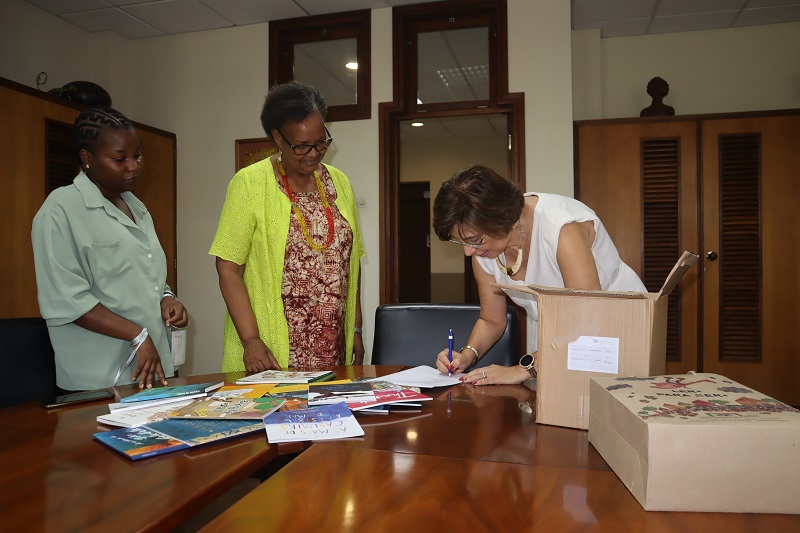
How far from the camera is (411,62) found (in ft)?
13.4

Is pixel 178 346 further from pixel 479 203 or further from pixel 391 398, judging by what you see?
pixel 479 203

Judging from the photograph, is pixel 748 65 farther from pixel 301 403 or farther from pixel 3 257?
pixel 3 257

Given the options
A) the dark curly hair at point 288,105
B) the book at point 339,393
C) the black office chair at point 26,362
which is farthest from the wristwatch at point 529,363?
the black office chair at point 26,362

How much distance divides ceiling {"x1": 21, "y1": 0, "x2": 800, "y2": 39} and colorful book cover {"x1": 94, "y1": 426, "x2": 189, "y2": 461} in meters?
3.54

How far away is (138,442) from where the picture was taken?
0.96m

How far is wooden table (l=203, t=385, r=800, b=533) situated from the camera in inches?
27.0

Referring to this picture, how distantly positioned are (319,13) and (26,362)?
3.31 metres

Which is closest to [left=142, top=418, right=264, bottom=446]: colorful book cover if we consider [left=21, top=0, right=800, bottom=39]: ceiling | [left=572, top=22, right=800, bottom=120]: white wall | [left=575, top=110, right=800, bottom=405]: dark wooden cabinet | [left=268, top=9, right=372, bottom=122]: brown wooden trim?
[left=268, top=9, right=372, bottom=122]: brown wooden trim

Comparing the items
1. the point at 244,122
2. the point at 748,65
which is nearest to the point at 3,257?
the point at 244,122

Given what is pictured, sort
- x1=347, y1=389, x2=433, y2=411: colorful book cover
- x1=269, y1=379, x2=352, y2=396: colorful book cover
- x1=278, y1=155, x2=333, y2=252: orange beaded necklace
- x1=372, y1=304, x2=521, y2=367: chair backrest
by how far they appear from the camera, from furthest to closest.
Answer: x1=372, y1=304, x2=521, y2=367: chair backrest < x1=278, y1=155, x2=333, y2=252: orange beaded necklace < x1=269, y1=379, x2=352, y2=396: colorful book cover < x1=347, y1=389, x2=433, y2=411: colorful book cover

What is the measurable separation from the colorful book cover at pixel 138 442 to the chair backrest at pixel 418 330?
103cm

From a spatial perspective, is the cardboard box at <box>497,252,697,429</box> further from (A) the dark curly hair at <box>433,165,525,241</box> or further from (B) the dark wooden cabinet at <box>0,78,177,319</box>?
(B) the dark wooden cabinet at <box>0,78,177,319</box>

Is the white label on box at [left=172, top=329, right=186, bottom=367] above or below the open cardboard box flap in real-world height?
below

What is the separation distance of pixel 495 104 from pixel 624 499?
11.2ft
